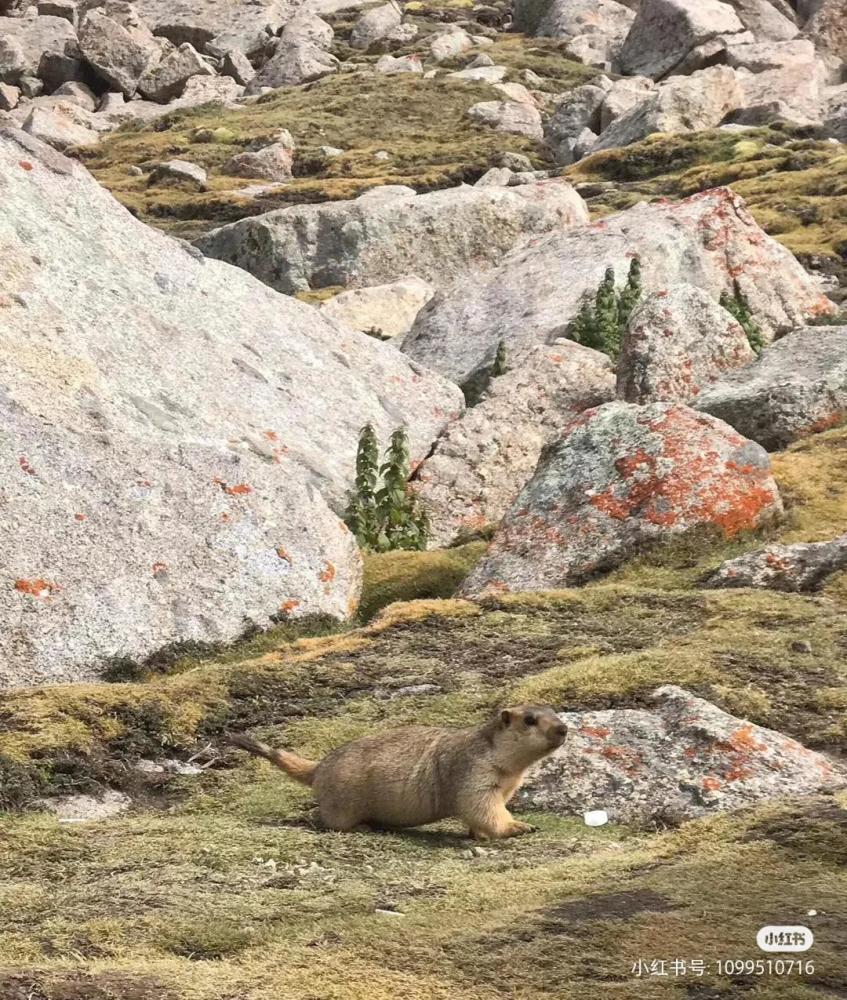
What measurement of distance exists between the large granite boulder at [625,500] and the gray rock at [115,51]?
464 feet

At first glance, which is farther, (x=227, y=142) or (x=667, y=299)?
(x=227, y=142)

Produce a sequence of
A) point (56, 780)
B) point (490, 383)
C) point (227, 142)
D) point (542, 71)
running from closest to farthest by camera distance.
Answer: point (56, 780)
point (490, 383)
point (227, 142)
point (542, 71)

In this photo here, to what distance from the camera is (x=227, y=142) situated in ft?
427

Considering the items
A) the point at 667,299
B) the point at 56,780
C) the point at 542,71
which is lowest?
the point at 56,780

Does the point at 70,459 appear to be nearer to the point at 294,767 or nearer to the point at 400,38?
the point at 294,767

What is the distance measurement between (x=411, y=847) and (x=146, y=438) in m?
13.7

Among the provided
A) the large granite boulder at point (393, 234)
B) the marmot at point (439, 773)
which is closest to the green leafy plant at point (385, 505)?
the marmot at point (439, 773)

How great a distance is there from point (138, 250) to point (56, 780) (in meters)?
17.9

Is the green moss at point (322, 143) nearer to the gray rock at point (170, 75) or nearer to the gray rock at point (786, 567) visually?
the gray rock at point (170, 75)

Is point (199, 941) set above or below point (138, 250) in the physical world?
below

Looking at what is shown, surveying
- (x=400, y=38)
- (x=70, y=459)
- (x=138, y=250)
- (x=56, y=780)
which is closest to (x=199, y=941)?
(x=56, y=780)

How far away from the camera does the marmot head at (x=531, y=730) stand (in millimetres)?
11875

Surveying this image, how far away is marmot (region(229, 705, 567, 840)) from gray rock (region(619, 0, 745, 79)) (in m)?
141

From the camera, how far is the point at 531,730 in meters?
12.0
